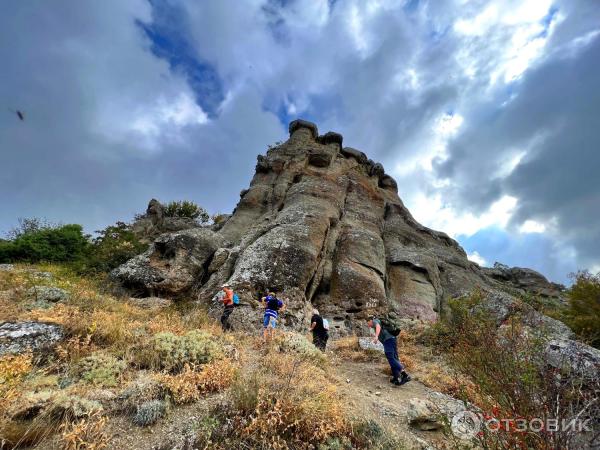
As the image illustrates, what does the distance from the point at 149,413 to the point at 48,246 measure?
22.3 m

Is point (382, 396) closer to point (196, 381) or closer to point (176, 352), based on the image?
point (196, 381)

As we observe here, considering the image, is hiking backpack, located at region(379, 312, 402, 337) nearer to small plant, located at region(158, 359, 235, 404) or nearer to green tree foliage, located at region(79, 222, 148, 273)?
small plant, located at region(158, 359, 235, 404)

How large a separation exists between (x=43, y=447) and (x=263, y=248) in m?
12.7

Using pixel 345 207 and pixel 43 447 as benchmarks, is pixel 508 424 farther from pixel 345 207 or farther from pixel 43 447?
pixel 345 207

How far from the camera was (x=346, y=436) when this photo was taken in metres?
5.18

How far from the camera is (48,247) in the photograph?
22.0m

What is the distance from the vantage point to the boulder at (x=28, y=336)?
6.31 meters

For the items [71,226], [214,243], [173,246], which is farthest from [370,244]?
[71,226]

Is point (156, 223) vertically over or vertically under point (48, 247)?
over

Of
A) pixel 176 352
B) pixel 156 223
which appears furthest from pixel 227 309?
pixel 156 223

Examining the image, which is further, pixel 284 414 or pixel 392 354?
pixel 392 354

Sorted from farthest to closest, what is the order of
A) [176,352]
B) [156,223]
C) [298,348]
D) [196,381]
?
[156,223] → [298,348] → [176,352] → [196,381]

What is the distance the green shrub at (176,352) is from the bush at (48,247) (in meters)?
18.4

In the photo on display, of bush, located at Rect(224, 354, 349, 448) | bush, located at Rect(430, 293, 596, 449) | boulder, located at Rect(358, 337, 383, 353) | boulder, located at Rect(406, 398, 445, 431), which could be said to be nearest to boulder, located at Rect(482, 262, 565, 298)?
boulder, located at Rect(358, 337, 383, 353)
